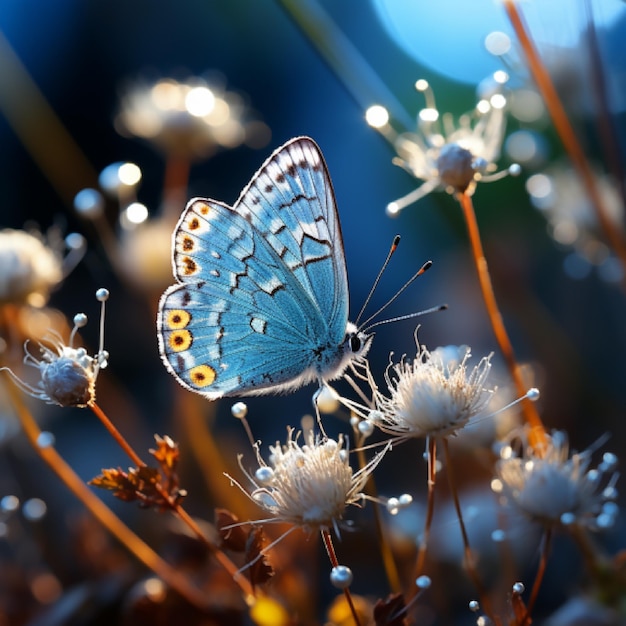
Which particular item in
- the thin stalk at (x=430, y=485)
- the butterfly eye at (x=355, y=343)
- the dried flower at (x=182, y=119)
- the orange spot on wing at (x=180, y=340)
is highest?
the dried flower at (x=182, y=119)

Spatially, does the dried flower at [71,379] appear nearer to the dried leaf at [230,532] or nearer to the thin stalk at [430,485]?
the dried leaf at [230,532]

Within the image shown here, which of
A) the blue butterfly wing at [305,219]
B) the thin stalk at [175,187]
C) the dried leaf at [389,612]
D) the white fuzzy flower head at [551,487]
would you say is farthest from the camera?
the thin stalk at [175,187]

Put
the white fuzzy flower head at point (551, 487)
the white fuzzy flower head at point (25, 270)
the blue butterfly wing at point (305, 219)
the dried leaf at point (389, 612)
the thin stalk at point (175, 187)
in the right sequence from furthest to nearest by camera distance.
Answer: the thin stalk at point (175, 187), the white fuzzy flower head at point (25, 270), the blue butterfly wing at point (305, 219), the white fuzzy flower head at point (551, 487), the dried leaf at point (389, 612)

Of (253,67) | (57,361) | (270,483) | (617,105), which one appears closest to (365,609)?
(270,483)

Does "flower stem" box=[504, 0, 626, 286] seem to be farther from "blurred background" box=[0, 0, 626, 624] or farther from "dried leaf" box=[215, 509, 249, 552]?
"dried leaf" box=[215, 509, 249, 552]

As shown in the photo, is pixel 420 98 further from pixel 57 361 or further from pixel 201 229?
pixel 57 361

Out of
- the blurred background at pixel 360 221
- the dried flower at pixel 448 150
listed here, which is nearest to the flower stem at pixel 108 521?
the blurred background at pixel 360 221

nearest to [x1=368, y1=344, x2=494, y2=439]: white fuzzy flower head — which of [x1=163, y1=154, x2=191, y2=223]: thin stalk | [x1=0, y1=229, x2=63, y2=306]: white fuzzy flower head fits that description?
[x1=0, y1=229, x2=63, y2=306]: white fuzzy flower head
